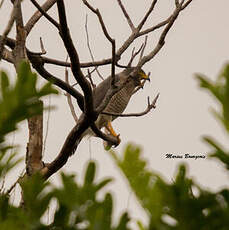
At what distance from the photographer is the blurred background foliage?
551 millimetres

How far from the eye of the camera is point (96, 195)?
593mm

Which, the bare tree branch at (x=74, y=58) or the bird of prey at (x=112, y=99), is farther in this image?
the bird of prey at (x=112, y=99)

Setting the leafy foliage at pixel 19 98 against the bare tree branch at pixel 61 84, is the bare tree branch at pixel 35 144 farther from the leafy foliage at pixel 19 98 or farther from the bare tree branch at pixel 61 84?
the leafy foliage at pixel 19 98

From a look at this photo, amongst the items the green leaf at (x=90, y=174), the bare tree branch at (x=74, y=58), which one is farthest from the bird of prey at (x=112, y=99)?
the green leaf at (x=90, y=174)

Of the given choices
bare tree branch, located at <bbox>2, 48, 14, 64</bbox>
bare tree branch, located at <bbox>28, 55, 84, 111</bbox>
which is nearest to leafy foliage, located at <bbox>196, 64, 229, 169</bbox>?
bare tree branch, located at <bbox>28, 55, 84, 111</bbox>

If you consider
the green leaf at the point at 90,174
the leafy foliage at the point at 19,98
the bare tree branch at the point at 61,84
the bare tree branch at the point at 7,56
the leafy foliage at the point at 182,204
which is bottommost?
the leafy foliage at the point at 182,204

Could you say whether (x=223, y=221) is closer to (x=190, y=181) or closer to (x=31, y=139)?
(x=190, y=181)

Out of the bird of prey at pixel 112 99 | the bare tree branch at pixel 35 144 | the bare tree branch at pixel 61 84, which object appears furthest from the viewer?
the bird of prey at pixel 112 99

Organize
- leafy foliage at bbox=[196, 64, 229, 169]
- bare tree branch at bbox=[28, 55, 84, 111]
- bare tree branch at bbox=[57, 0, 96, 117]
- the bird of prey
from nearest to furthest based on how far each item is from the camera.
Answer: leafy foliage at bbox=[196, 64, 229, 169]
bare tree branch at bbox=[57, 0, 96, 117]
bare tree branch at bbox=[28, 55, 84, 111]
the bird of prey

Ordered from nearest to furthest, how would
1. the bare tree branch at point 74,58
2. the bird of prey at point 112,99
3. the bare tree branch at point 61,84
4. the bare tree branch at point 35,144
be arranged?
the bare tree branch at point 74,58 → the bare tree branch at point 61,84 → the bare tree branch at point 35,144 → the bird of prey at point 112,99

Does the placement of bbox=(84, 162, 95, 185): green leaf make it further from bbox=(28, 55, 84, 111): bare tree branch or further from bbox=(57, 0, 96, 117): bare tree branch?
bbox=(28, 55, 84, 111): bare tree branch

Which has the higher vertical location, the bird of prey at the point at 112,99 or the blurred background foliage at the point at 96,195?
the bird of prey at the point at 112,99

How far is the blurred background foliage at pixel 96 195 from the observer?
1.81 ft

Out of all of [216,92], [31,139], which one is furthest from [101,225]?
[31,139]
